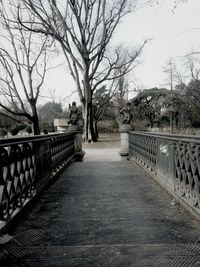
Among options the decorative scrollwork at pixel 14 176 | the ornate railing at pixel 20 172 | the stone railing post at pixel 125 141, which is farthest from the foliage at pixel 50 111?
the decorative scrollwork at pixel 14 176

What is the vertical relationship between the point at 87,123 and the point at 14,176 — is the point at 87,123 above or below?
Result: above

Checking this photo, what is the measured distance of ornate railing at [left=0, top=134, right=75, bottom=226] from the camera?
11.8 ft

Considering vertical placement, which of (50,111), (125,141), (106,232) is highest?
(50,111)

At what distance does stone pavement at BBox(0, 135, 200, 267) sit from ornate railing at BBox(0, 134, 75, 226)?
0.30 m

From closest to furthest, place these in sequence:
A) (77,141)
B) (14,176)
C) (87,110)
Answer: (14,176), (77,141), (87,110)

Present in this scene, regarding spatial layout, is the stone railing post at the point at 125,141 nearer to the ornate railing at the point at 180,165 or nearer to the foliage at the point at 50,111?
the ornate railing at the point at 180,165

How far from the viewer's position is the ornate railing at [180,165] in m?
4.08

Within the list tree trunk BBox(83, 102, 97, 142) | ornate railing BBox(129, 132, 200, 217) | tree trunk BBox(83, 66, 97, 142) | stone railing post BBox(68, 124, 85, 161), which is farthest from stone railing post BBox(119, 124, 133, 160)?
tree trunk BBox(83, 102, 97, 142)

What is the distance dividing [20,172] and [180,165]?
100 inches

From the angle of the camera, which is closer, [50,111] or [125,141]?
[125,141]

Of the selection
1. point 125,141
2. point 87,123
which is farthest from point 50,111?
point 125,141

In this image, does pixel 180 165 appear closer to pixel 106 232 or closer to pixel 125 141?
pixel 106 232

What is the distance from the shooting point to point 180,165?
4.89 m

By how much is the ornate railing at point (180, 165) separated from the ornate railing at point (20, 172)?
241cm
